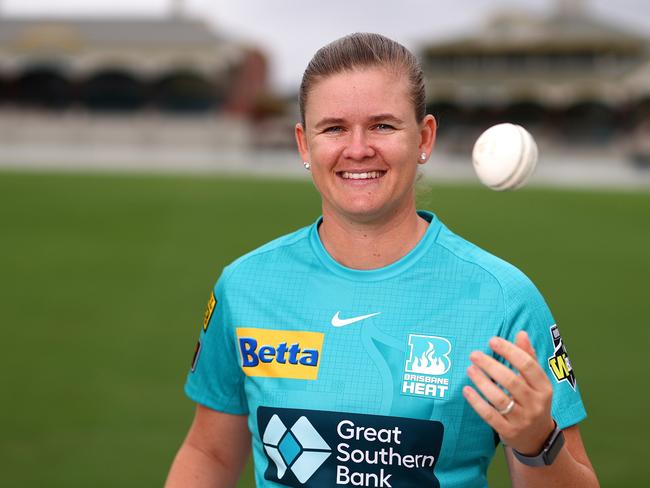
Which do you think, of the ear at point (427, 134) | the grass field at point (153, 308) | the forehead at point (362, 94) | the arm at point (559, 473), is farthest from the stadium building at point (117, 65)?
the arm at point (559, 473)

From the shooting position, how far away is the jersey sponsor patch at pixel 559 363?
240 cm

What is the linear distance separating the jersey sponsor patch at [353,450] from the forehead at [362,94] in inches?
33.6

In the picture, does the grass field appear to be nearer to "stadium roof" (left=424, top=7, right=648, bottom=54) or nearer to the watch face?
the watch face

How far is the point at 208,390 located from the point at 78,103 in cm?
6222

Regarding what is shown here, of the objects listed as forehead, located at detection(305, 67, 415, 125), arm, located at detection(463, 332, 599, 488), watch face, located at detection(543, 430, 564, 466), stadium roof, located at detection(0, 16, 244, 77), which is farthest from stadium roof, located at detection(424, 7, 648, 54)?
arm, located at detection(463, 332, 599, 488)

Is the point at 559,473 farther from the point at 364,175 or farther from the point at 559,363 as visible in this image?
the point at 364,175

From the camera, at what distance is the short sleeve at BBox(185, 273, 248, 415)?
271 cm

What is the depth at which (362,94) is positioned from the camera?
2395mm

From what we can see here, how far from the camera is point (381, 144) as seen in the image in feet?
7.88

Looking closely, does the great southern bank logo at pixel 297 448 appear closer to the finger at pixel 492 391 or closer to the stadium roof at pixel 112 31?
the finger at pixel 492 391

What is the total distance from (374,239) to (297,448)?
0.65 metres

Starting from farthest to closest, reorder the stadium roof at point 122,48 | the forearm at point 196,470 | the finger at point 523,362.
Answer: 1. the stadium roof at point 122,48
2. the forearm at point 196,470
3. the finger at point 523,362

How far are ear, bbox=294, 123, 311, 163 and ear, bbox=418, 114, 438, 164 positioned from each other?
0.34m

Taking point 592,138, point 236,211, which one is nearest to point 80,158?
point 236,211
